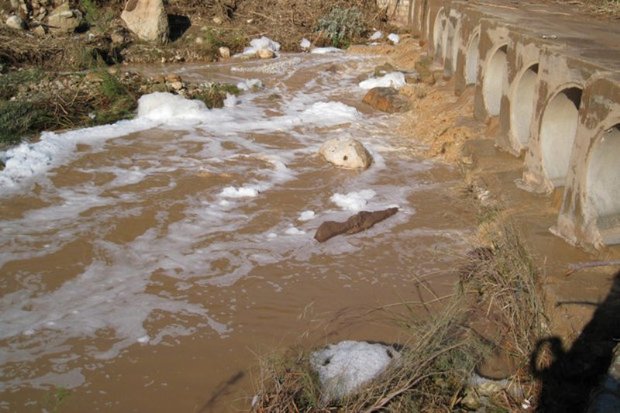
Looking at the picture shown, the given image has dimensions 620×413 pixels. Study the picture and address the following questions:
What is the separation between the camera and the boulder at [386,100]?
10.2 metres

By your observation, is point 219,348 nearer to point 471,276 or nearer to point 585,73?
point 471,276

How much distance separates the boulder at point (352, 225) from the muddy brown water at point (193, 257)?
95 millimetres

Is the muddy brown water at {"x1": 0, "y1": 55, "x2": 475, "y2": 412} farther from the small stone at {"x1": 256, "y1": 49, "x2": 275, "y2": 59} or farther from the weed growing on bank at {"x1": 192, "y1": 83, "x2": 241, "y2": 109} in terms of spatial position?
the small stone at {"x1": 256, "y1": 49, "x2": 275, "y2": 59}

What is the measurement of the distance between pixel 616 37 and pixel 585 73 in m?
2.45

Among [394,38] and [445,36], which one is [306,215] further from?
[394,38]

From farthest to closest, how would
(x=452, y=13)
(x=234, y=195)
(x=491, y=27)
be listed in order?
(x=452, y=13) → (x=491, y=27) → (x=234, y=195)

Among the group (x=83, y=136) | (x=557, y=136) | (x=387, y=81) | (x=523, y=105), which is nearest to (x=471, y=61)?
(x=387, y=81)

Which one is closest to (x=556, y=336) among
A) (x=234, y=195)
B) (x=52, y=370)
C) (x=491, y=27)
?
(x=52, y=370)

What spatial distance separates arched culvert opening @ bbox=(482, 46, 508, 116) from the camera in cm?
793

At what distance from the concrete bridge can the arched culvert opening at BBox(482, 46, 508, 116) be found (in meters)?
0.01

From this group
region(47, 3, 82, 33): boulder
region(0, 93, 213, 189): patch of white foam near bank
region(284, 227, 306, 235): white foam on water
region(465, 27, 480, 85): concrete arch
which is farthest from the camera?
region(47, 3, 82, 33): boulder

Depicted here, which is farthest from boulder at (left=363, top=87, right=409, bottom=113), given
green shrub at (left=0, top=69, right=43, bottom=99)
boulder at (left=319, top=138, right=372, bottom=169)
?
green shrub at (left=0, top=69, right=43, bottom=99)

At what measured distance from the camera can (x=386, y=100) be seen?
10234 millimetres

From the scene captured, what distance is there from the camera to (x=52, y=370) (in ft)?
13.1
